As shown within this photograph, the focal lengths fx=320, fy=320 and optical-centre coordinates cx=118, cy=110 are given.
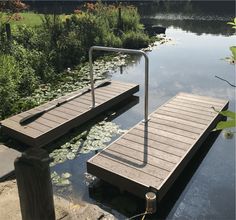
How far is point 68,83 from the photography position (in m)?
7.76

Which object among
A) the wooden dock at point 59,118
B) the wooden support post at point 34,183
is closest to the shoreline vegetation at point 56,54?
the wooden dock at point 59,118

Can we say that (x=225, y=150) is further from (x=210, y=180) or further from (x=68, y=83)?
(x=68, y=83)

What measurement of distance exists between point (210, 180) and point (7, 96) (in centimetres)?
392

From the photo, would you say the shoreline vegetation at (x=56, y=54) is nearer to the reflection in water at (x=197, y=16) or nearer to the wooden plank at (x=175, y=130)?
the wooden plank at (x=175, y=130)

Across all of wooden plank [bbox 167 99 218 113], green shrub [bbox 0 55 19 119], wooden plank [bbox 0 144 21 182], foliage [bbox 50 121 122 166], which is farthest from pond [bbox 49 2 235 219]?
green shrub [bbox 0 55 19 119]

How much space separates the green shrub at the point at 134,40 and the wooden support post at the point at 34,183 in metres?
10.4

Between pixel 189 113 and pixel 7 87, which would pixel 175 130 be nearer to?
pixel 189 113

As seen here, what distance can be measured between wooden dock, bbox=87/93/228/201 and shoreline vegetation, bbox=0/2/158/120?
258 cm

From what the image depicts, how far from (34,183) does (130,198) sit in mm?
2492

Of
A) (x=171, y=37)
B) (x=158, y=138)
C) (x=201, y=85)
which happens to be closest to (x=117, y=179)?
(x=158, y=138)

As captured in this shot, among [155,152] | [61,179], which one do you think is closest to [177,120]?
[155,152]

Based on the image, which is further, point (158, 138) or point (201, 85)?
point (201, 85)

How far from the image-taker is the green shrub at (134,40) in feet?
38.4

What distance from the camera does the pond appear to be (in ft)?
12.6
